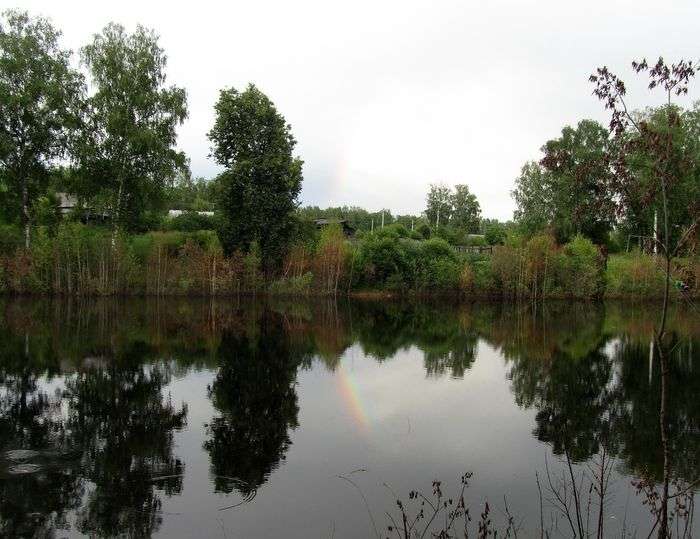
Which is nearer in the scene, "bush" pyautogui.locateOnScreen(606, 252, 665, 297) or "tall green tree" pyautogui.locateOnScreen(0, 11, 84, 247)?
"tall green tree" pyautogui.locateOnScreen(0, 11, 84, 247)

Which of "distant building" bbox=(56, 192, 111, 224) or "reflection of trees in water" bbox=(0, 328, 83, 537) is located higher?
"distant building" bbox=(56, 192, 111, 224)

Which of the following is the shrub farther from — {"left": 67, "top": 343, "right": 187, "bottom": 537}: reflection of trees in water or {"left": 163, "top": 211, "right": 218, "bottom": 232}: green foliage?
{"left": 67, "top": 343, "right": 187, "bottom": 537}: reflection of trees in water

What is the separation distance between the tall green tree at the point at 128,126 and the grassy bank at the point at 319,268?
2619 mm

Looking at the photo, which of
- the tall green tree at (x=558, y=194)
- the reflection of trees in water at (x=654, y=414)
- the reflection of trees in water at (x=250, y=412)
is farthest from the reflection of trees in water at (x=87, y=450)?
the tall green tree at (x=558, y=194)

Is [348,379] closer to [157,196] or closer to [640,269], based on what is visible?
[157,196]

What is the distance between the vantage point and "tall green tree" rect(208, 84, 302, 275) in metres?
32.5

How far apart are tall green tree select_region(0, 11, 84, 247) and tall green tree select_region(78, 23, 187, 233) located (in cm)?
131

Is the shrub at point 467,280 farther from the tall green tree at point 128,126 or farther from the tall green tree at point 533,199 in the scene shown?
the tall green tree at point 128,126

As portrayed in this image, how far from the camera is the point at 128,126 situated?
28.8 m

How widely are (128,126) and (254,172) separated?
7.18 meters

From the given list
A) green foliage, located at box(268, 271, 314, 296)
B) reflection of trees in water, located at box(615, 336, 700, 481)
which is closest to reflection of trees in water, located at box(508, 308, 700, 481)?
reflection of trees in water, located at box(615, 336, 700, 481)

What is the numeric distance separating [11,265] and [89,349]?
1816 centimetres

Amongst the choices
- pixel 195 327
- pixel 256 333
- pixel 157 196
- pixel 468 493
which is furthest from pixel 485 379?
pixel 157 196

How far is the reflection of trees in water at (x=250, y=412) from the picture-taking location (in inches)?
275
